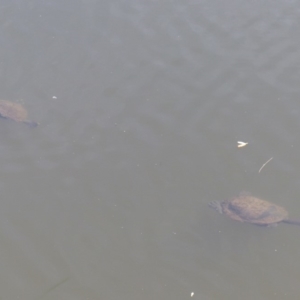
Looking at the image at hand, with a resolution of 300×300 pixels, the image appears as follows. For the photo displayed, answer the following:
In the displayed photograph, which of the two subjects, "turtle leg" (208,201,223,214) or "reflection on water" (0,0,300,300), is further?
"turtle leg" (208,201,223,214)

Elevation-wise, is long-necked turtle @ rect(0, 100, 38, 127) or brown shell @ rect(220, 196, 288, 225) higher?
brown shell @ rect(220, 196, 288, 225)

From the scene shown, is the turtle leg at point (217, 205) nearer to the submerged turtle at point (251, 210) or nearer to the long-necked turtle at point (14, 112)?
the submerged turtle at point (251, 210)

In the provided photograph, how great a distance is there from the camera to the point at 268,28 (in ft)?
24.8

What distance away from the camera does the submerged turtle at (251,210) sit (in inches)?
210

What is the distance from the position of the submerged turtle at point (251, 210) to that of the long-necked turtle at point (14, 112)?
2592mm

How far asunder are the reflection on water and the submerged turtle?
4.5 inches

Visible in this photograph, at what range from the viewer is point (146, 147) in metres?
6.13

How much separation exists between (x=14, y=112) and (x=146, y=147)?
1768mm

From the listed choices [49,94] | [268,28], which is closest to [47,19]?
[49,94]

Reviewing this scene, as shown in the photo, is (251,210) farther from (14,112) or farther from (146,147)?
(14,112)

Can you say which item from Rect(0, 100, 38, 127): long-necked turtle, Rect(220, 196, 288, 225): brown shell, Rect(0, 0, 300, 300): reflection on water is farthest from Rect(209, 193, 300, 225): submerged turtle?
Rect(0, 100, 38, 127): long-necked turtle

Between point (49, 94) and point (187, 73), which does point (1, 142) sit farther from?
point (187, 73)

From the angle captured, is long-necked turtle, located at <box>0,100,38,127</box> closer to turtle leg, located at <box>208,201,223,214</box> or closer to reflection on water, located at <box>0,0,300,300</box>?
A: reflection on water, located at <box>0,0,300,300</box>

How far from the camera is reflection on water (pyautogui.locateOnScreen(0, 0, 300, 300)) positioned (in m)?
5.14
